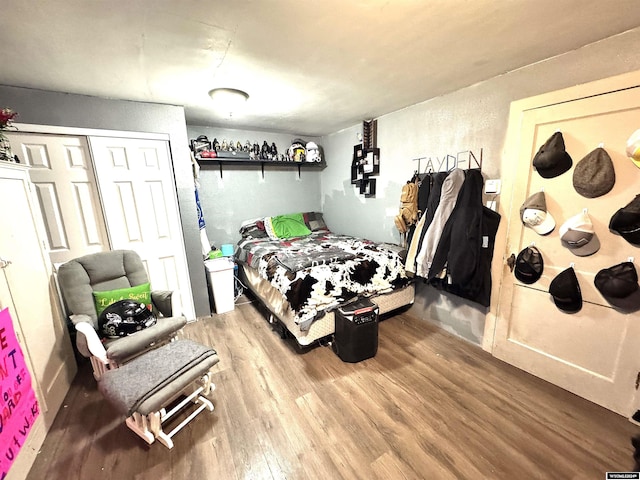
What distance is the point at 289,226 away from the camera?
12.7 ft

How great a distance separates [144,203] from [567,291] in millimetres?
3678

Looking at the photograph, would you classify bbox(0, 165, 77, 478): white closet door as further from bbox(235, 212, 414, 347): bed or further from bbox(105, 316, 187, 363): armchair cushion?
bbox(235, 212, 414, 347): bed

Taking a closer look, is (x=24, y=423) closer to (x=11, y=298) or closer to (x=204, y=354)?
(x=11, y=298)

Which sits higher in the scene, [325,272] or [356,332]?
[325,272]

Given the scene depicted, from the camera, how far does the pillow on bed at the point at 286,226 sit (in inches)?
147

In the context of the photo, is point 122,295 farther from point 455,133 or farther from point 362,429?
point 455,133

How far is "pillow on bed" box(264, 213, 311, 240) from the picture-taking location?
3.73 meters

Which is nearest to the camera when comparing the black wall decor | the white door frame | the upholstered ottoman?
the upholstered ottoman

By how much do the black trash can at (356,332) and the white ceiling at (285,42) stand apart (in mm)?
1898

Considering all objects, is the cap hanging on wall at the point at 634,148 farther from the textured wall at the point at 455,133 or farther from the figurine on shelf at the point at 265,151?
the figurine on shelf at the point at 265,151

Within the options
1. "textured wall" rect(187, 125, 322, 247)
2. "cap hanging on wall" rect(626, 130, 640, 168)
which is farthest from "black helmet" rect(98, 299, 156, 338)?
"cap hanging on wall" rect(626, 130, 640, 168)

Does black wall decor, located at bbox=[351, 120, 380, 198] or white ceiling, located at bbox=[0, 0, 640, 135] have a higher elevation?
white ceiling, located at bbox=[0, 0, 640, 135]

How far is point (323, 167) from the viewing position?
172 inches

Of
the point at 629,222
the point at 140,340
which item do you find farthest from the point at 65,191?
the point at 629,222
